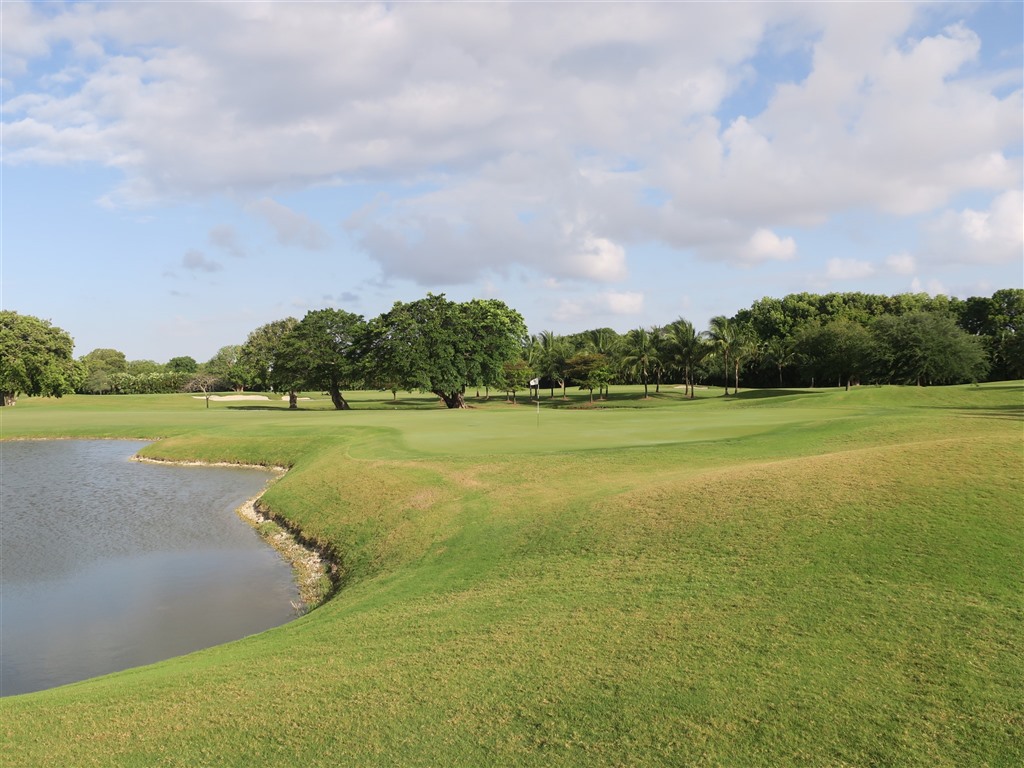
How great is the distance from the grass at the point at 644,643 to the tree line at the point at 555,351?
2240 inches

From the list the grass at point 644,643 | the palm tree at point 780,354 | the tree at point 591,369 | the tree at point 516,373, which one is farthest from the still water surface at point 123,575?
the palm tree at point 780,354

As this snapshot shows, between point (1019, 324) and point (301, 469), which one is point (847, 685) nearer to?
point (301, 469)

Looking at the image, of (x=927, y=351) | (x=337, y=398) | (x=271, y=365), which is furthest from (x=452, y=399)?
(x=927, y=351)

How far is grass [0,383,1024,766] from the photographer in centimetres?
820

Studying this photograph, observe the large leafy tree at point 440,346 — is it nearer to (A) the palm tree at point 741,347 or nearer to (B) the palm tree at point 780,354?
(A) the palm tree at point 741,347

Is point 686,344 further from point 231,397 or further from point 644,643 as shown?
point 644,643

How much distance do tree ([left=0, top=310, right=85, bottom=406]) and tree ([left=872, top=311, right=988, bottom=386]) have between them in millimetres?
102773

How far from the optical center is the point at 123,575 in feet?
73.2

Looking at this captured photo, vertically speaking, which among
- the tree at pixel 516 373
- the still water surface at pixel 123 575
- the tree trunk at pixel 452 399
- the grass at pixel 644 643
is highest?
the tree at pixel 516 373

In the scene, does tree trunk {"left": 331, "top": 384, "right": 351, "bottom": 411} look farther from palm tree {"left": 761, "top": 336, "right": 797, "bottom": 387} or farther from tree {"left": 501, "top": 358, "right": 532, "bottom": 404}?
palm tree {"left": 761, "top": 336, "right": 797, "bottom": 387}

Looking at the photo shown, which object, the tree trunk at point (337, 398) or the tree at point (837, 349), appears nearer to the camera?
the tree at point (837, 349)

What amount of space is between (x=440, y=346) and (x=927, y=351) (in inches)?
2046

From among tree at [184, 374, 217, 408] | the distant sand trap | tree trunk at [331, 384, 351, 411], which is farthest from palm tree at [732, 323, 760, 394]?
tree at [184, 374, 217, 408]

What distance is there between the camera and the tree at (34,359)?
8975cm
